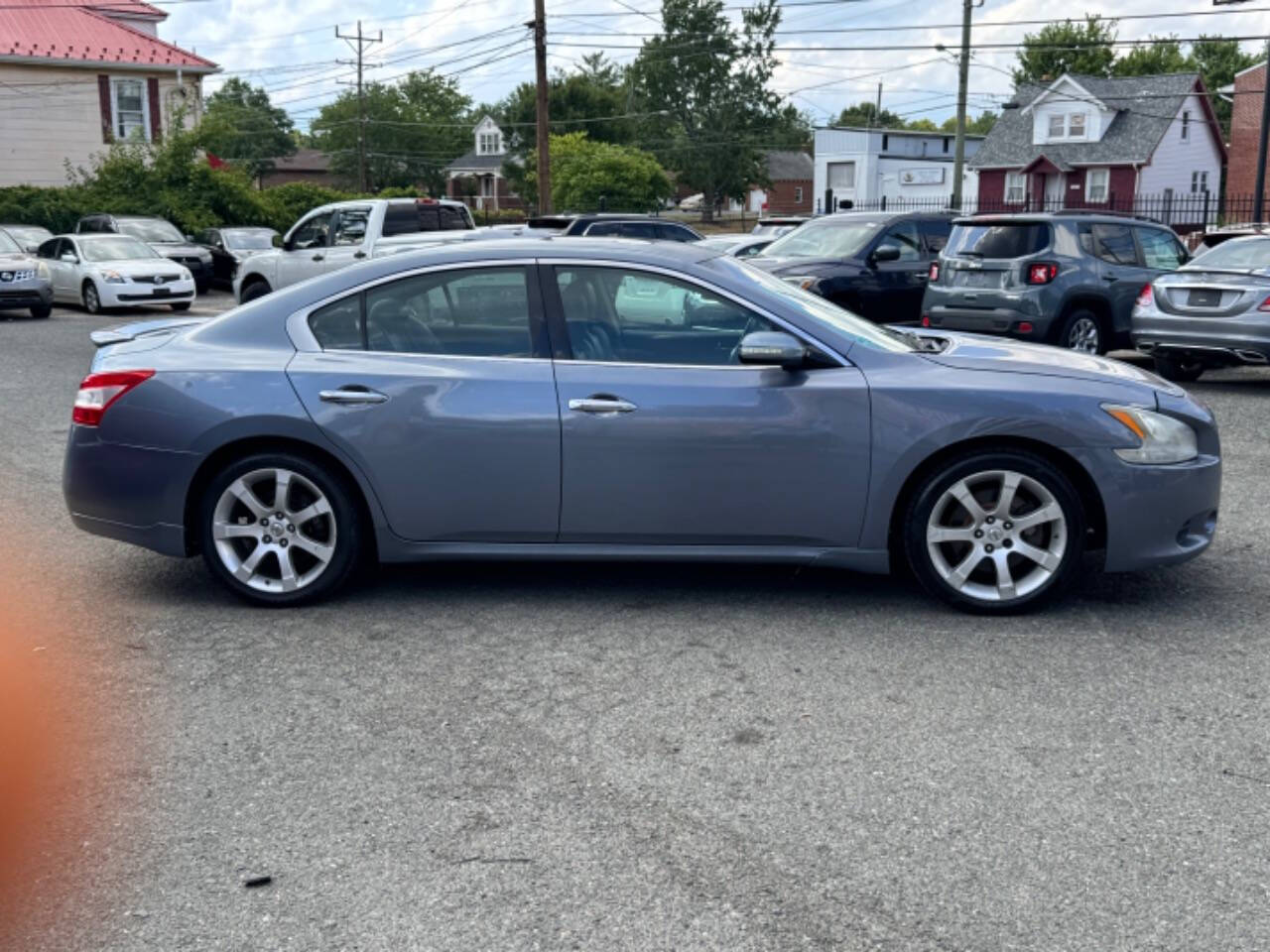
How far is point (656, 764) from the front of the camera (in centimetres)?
423

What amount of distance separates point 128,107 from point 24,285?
19.8 m

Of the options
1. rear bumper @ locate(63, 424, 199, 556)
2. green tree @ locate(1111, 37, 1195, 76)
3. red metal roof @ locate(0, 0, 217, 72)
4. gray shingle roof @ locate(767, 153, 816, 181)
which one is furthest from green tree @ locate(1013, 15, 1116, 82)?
rear bumper @ locate(63, 424, 199, 556)

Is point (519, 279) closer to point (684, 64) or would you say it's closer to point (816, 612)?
point (816, 612)

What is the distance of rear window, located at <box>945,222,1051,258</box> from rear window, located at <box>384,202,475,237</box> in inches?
325

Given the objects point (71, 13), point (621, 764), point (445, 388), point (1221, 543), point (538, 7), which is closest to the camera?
point (621, 764)

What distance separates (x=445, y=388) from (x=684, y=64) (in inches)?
3447

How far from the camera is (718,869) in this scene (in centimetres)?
355

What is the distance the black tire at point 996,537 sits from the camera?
18.3ft

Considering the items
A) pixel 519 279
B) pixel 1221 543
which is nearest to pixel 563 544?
pixel 519 279

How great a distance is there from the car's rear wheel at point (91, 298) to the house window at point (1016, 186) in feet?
159

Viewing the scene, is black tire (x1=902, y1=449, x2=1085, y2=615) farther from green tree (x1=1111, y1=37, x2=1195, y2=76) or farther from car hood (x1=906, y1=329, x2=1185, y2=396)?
green tree (x1=1111, y1=37, x2=1195, y2=76)

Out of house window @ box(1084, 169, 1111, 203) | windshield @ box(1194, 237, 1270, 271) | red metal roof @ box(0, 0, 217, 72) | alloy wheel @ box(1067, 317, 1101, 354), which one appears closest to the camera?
windshield @ box(1194, 237, 1270, 271)

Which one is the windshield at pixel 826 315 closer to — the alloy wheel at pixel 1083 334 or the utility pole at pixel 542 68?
the alloy wheel at pixel 1083 334

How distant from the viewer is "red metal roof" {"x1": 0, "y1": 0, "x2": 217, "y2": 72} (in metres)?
38.3
